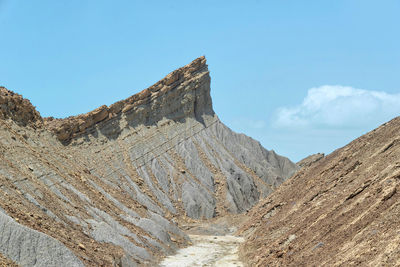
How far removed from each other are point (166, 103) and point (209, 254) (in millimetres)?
37845

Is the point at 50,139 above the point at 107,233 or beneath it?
above

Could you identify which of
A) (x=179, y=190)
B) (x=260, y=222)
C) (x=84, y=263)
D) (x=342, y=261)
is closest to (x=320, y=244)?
(x=342, y=261)

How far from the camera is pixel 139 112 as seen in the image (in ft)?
211

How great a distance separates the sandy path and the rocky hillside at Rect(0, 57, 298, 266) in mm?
1022

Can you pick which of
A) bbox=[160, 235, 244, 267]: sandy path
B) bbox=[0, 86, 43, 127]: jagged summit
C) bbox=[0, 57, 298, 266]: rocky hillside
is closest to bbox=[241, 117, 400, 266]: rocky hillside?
bbox=[160, 235, 244, 267]: sandy path

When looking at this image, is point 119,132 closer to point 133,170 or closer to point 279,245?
point 133,170

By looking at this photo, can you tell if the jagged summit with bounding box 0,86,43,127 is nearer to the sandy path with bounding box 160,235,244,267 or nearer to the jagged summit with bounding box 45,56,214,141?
the jagged summit with bounding box 45,56,214,141

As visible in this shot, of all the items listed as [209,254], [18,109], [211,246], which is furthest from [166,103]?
[209,254]

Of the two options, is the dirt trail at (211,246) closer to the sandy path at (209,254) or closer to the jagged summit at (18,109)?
the sandy path at (209,254)

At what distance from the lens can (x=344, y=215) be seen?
20.9 metres

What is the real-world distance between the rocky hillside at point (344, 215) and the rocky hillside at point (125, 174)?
24.8 feet

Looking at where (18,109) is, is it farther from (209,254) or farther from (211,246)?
(209,254)

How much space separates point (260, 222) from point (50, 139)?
2565 cm

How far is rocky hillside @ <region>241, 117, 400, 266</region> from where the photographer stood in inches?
655
